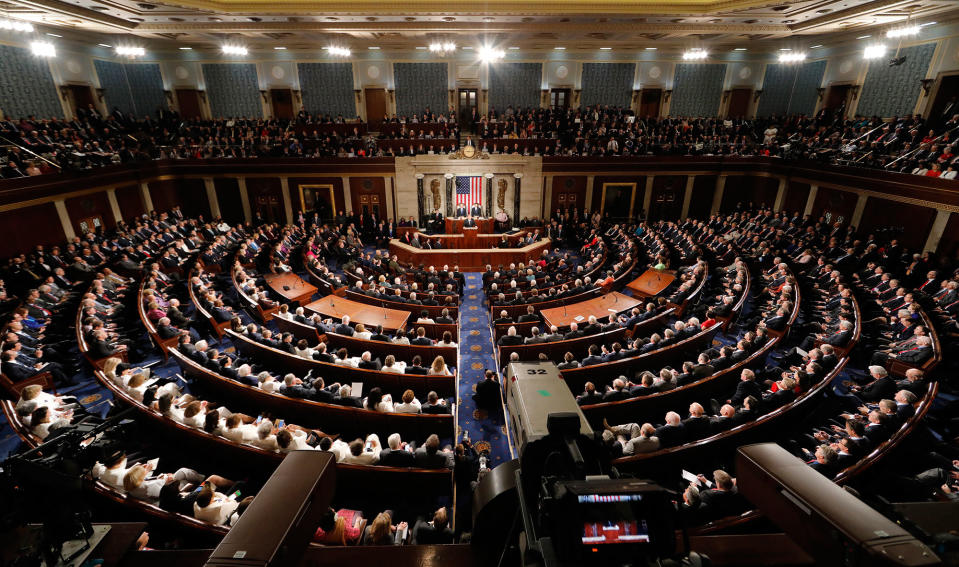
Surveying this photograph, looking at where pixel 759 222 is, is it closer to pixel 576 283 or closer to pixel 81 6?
pixel 576 283

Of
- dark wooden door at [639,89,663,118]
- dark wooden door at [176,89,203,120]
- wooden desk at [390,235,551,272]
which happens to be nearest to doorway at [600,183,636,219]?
dark wooden door at [639,89,663,118]

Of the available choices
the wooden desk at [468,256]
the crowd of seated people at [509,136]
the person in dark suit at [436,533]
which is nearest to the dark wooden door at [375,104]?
the crowd of seated people at [509,136]

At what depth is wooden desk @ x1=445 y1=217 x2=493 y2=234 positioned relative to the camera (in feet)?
56.5

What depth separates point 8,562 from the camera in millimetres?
1825

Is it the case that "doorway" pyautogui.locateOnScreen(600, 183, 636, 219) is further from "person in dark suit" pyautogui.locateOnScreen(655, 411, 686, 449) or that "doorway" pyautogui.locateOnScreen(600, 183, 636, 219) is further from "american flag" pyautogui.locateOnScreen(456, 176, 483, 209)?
"person in dark suit" pyautogui.locateOnScreen(655, 411, 686, 449)

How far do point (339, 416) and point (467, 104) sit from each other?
20383mm

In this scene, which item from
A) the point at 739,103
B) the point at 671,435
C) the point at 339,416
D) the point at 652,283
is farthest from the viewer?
the point at 739,103

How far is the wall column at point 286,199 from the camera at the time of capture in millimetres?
19047

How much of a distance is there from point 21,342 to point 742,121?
92.5ft

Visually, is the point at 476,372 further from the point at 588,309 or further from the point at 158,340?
the point at 158,340

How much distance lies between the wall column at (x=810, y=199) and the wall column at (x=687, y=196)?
4.57m

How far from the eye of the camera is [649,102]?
74.5ft

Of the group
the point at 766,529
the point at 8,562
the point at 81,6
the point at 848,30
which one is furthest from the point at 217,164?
the point at 848,30

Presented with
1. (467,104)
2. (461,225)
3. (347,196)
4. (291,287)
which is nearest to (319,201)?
(347,196)
